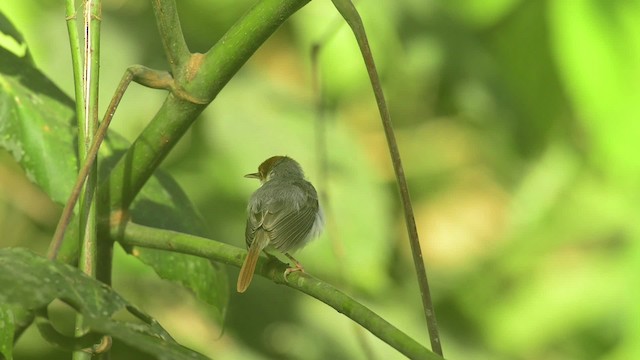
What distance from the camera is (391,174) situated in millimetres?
2887

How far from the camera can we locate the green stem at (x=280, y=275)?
0.95m

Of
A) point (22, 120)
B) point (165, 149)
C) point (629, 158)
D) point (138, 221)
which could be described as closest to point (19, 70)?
point (22, 120)

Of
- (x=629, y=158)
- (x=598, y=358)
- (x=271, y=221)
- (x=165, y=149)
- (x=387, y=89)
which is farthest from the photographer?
(x=387, y=89)

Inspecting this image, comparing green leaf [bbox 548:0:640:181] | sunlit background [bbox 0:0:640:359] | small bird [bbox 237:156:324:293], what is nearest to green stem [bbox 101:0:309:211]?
small bird [bbox 237:156:324:293]

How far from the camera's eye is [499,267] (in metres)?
2.75

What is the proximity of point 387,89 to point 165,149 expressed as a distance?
159cm

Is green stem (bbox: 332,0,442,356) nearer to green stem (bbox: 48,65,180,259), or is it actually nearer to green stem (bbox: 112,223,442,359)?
green stem (bbox: 112,223,442,359)

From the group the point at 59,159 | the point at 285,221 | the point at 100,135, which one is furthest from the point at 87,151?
the point at 285,221

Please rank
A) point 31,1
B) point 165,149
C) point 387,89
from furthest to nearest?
point 387,89 < point 31,1 < point 165,149

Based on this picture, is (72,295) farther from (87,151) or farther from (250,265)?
(250,265)

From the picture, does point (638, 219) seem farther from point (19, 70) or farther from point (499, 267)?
point (19, 70)

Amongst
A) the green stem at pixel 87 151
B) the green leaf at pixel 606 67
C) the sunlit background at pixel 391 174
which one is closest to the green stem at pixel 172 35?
the green stem at pixel 87 151

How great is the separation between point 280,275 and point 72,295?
29cm

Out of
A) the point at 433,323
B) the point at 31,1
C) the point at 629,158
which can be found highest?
the point at 31,1
